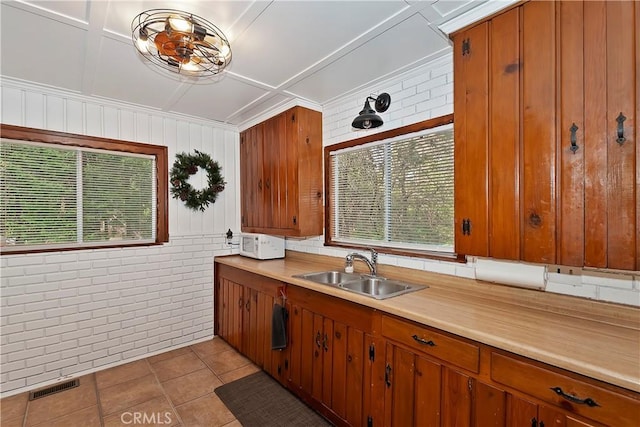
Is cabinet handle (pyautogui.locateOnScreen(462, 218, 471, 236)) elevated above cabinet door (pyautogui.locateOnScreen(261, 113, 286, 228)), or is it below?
below

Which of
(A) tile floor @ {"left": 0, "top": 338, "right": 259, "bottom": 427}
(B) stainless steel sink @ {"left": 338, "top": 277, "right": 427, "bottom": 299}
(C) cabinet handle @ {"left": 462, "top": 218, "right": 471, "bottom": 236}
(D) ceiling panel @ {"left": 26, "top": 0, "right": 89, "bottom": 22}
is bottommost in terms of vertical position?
(A) tile floor @ {"left": 0, "top": 338, "right": 259, "bottom": 427}

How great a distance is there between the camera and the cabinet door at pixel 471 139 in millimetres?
1574

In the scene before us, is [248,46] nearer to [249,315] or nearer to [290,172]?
[290,172]

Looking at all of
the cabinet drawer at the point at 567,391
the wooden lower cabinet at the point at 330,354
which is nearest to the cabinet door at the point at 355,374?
the wooden lower cabinet at the point at 330,354

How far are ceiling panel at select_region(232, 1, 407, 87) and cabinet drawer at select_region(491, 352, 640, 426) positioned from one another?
1.84 m

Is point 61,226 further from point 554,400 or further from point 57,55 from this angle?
point 554,400

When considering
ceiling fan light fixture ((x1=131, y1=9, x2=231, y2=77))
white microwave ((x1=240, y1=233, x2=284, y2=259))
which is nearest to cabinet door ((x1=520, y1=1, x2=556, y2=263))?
ceiling fan light fixture ((x1=131, y1=9, x2=231, y2=77))

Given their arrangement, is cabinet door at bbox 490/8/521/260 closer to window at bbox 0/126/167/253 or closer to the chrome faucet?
the chrome faucet

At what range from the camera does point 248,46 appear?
1961 mm

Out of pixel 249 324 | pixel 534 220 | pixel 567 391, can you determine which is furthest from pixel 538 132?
pixel 249 324

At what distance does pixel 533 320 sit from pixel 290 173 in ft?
7.33

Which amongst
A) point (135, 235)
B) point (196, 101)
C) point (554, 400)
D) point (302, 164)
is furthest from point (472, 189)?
point (135, 235)

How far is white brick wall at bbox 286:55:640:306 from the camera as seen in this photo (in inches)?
Result: 57.9

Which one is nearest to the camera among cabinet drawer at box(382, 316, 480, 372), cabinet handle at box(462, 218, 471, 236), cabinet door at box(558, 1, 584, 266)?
cabinet door at box(558, 1, 584, 266)
